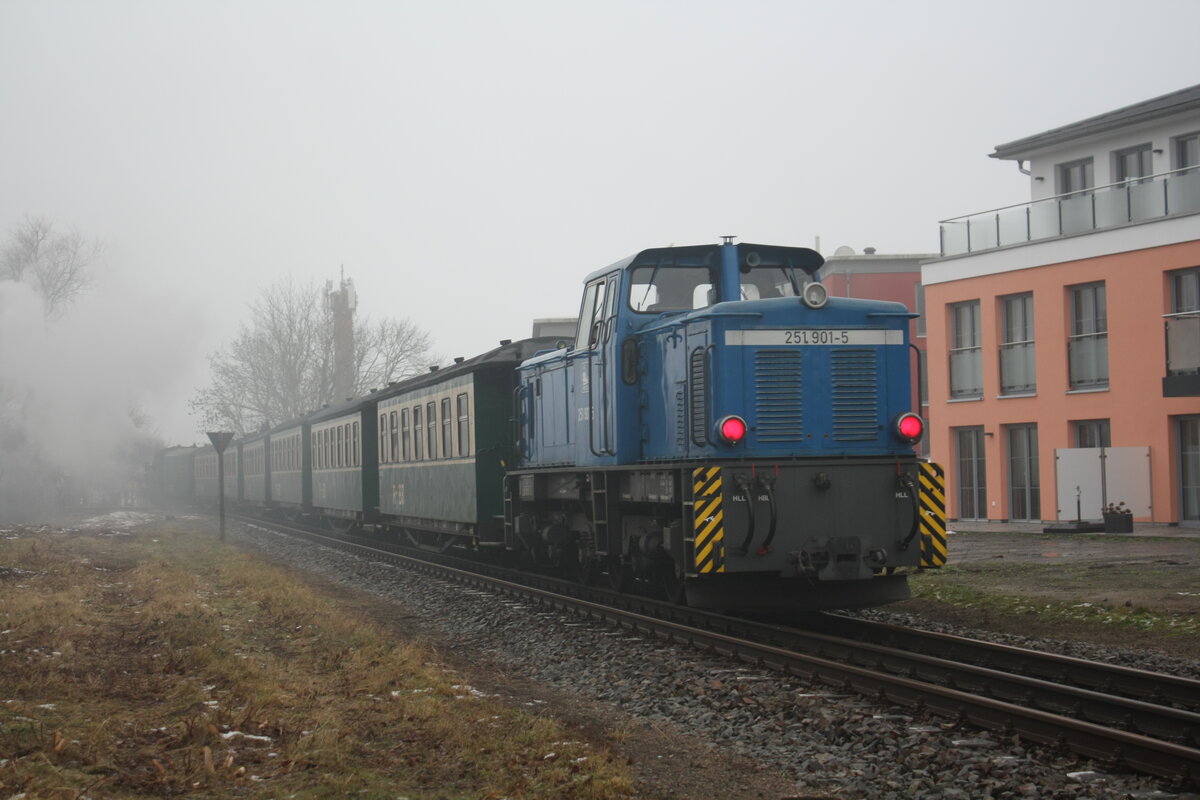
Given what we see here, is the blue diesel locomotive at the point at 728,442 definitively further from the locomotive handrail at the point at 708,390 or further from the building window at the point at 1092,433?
the building window at the point at 1092,433

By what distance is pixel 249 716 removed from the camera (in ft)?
24.5

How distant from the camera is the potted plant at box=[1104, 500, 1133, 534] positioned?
22922mm

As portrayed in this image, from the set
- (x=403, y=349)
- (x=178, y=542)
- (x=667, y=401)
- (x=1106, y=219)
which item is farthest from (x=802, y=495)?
(x=403, y=349)

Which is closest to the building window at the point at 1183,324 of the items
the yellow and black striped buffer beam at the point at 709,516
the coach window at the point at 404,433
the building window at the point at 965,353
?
the building window at the point at 965,353

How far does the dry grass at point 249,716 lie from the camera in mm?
6082

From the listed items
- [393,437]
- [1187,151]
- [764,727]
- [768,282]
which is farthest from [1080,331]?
[764,727]

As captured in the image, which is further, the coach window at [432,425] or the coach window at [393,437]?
the coach window at [393,437]

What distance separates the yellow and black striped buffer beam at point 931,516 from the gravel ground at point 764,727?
3.26ft

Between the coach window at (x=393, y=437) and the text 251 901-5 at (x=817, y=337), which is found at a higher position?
the text 251 901-5 at (x=817, y=337)

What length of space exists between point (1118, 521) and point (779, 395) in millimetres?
14836

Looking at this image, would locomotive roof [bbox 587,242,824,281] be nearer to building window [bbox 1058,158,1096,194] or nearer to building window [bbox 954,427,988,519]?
building window [bbox 1058,158,1096,194]

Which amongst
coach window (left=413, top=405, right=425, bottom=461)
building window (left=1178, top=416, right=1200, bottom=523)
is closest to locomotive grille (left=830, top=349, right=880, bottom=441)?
coach window (left=413, top=405, right=425, bottom=461)

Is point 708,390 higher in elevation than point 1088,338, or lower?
lower

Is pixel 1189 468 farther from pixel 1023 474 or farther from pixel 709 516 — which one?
pixel 709 516
